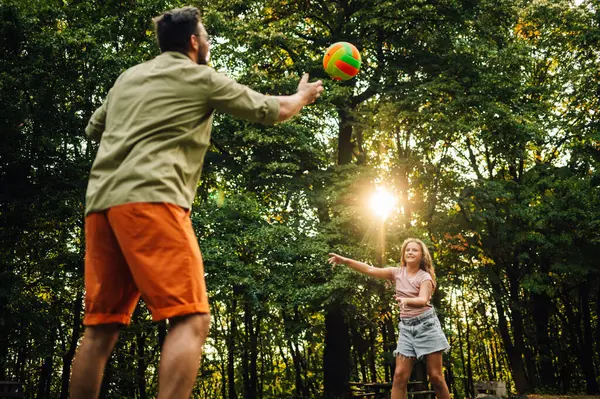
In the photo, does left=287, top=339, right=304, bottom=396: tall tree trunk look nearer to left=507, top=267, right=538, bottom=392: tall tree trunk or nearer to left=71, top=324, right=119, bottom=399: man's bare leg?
left=507, top=267, right=538, bottom=392: tall tree trunk

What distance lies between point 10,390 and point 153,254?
9301 mm

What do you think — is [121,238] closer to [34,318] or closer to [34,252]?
[34,318]

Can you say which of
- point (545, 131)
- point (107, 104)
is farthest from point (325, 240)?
point (107, 104)

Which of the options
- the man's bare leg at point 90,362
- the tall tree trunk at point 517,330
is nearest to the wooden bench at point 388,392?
the tall tree trunk at point 517,330

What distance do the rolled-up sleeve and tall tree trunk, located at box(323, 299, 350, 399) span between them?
1118 cm

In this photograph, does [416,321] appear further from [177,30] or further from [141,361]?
[141,361]

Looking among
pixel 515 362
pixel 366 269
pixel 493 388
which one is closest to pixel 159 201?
pixel 366 269

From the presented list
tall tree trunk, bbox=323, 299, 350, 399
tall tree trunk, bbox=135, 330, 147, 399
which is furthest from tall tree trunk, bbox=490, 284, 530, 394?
tall tree trunk, bbox=135, 330, 147, 399

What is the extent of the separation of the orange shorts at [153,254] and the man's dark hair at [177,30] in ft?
2.29

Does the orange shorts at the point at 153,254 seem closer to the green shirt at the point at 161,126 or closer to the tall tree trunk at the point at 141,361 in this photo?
the green shirt at the point at 161,126

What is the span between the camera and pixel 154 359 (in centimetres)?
1495

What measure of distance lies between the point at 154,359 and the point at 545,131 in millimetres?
11733

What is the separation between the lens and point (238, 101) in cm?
199

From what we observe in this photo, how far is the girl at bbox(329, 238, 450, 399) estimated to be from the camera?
14.3 ft
